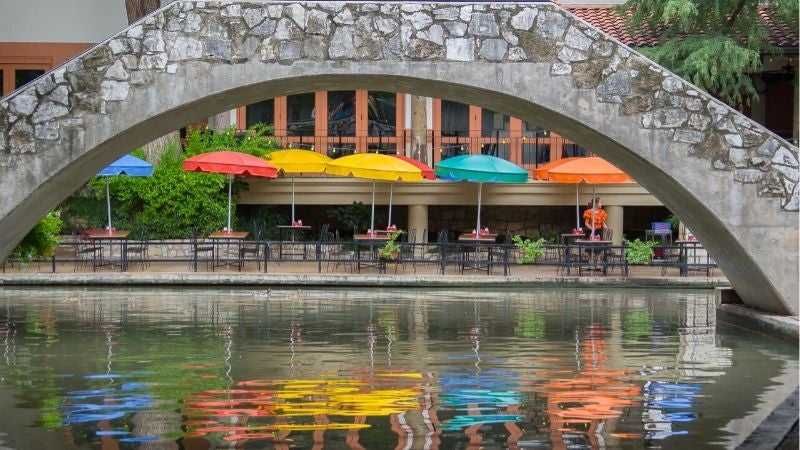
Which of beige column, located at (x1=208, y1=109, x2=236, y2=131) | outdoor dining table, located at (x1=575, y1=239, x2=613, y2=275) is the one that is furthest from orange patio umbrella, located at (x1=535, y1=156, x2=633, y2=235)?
beige column, located at (x1=208, y1=109, x2=236, y2=131)

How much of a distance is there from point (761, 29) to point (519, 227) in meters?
6.89

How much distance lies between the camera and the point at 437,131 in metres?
33.1

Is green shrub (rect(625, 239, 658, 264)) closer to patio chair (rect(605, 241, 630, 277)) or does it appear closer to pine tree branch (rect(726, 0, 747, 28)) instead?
patio chair (rect(605, 241, 630, 277))

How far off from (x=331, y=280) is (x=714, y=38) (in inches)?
370

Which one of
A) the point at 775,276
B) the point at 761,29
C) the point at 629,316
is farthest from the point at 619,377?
the point at 761,29

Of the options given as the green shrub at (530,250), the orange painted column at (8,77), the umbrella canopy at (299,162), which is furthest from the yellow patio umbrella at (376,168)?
the orange painted column at (8,77)

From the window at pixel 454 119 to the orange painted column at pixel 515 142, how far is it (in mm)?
1091

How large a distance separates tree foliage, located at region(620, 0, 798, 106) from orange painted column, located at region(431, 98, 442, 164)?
4.94m

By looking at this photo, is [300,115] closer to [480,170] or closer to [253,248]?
[253,248]

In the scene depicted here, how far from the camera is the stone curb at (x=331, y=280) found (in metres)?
24.7

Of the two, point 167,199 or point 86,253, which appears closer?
point 86,253

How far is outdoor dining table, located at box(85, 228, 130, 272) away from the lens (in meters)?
26.4

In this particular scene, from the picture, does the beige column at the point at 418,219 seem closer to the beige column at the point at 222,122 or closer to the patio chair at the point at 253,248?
the patio chair at the point at 253,248

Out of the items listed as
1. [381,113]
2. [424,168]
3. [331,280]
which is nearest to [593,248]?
[424,168]
